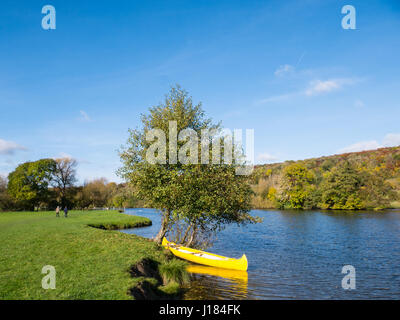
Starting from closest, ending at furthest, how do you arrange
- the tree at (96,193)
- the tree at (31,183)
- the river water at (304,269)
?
the river water at (304,269)
the tree at (31,183)
the tree at (96,193)

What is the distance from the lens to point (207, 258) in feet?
74.0

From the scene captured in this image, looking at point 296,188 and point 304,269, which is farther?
point 296,188

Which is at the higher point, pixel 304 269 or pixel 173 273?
pixel 173 273

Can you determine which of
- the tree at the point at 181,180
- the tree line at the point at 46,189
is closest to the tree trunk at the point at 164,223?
the tree at the point at 181,180

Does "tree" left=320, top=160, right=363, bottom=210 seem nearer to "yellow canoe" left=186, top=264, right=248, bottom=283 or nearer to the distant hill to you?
the distant hill

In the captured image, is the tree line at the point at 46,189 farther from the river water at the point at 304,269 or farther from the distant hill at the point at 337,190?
the distant hill at the point at 337,190

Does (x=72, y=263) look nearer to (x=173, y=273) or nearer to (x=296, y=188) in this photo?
(x=173, y=273)

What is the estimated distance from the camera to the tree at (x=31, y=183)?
7519cm

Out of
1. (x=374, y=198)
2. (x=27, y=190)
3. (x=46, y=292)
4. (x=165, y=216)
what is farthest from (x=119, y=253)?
(x=374, y=198)

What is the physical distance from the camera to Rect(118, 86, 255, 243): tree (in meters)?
20.4

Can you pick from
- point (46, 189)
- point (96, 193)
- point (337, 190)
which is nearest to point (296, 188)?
point (337, 190)

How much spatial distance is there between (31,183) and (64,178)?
11548mm

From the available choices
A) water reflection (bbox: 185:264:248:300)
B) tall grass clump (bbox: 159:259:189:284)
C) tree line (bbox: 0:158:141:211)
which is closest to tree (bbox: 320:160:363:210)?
tree line (bbox: 0:158:141:211)
